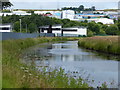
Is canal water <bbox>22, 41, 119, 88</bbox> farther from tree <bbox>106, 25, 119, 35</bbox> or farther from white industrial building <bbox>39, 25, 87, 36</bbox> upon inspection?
tree <bbox>106, 25, 119, 35</bbox>

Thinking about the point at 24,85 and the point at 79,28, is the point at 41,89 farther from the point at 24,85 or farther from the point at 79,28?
the point at 79,28

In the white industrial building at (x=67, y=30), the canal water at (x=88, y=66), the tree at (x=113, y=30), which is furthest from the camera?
the tree at (x=113, y=30)

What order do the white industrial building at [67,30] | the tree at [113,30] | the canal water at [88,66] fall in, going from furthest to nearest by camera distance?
1. the tree at [113,30]
2. the white industrial building at [67,30]
3. the canal water at [88,66]

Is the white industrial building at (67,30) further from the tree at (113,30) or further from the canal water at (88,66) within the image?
the canal water at (88,66)

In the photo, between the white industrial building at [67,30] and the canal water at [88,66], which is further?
the white industrial building at [67,30]

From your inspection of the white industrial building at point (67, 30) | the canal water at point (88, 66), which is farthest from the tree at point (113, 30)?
the canal water at point (88, 66)

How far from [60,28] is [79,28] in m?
7.90

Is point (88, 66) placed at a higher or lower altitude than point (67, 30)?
higher

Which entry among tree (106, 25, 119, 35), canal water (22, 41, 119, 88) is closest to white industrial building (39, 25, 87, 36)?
tree (106, 25, 119, 35)

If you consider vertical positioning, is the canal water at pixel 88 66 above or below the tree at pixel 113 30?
above

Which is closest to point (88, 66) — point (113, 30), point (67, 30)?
point (67, 30)

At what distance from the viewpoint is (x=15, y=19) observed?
146125 mm

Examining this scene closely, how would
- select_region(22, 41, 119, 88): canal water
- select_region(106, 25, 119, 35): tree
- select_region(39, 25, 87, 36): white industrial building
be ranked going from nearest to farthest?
select_region(22, 41, 119, 88): canal water → select_region(39, 25, 87, 36): white industrial building → select_region(106, 25, 119, 35): tree

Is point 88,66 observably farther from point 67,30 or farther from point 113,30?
point 113,30
